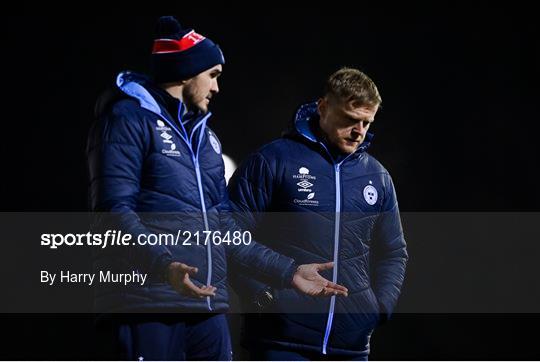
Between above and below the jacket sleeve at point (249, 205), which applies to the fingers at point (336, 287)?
below

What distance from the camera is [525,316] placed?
476 centimetres

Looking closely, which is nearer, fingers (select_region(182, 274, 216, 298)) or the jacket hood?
fingers (select_region(182, 274, 216, 298))

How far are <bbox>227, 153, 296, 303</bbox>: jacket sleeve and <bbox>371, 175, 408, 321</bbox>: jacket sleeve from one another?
351 millimetres

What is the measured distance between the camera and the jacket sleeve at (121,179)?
2.47 m

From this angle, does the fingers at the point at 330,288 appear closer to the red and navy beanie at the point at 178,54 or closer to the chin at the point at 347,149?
the chin at the point at 347,149

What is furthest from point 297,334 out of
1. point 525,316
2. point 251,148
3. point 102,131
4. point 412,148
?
point 525,316

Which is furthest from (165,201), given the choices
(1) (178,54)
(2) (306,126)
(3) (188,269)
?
(2) (306,126)

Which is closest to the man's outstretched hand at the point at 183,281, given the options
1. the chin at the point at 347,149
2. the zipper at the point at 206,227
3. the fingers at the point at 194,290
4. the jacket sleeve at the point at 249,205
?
the fingers at the point at 194,290

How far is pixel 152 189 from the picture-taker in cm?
255

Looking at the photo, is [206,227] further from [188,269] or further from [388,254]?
[388,254]

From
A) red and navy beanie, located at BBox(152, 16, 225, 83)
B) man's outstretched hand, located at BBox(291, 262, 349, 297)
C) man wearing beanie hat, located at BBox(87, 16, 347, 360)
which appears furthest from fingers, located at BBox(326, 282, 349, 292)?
red and navy beanie, located at BBox(152, 16, 225, 83)

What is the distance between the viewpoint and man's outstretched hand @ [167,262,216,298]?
2.43 m

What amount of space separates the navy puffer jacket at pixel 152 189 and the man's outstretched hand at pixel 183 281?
42 millimetres

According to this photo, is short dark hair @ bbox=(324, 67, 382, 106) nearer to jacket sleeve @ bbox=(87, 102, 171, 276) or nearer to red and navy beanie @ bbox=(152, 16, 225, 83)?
red and navy beanie @ bbox=(152, 16, 225, 83)
